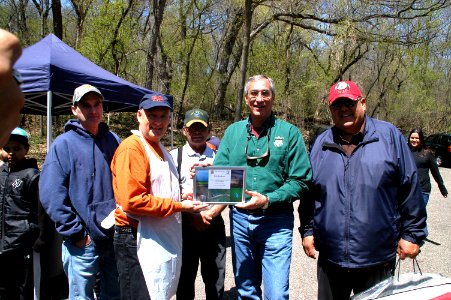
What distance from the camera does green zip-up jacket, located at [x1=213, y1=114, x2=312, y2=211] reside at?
A: 2.81m

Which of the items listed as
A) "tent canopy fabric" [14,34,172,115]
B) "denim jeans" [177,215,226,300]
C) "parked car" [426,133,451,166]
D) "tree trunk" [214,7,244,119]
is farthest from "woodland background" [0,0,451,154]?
"denim jeans" [177,215,226,300]

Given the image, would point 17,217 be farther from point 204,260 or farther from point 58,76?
point 58,76

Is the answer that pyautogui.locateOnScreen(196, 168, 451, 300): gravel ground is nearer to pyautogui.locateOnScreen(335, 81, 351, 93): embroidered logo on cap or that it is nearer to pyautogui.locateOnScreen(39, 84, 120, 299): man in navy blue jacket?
pyautogui.locateOnScreen(39, 84, 120, 299): man in navy blue jacket

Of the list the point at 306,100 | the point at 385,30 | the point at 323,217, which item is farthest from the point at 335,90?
the point at 306,100

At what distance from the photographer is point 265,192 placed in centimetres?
289

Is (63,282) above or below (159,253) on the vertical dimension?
below

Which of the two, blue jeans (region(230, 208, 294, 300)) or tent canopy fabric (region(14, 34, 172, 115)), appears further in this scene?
tent canopy fabric (region(14, 34, 172, 115))

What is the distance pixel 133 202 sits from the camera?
8.29 ft

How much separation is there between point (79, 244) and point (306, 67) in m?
27.7

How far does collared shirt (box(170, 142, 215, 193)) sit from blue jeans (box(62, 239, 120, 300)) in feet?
2.73

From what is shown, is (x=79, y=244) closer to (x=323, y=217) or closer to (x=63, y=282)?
(x=63, y=282)

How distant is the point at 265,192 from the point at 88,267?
1536 mm

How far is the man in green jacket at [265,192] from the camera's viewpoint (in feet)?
9.26

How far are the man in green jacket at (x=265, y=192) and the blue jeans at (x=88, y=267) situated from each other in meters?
1.03
